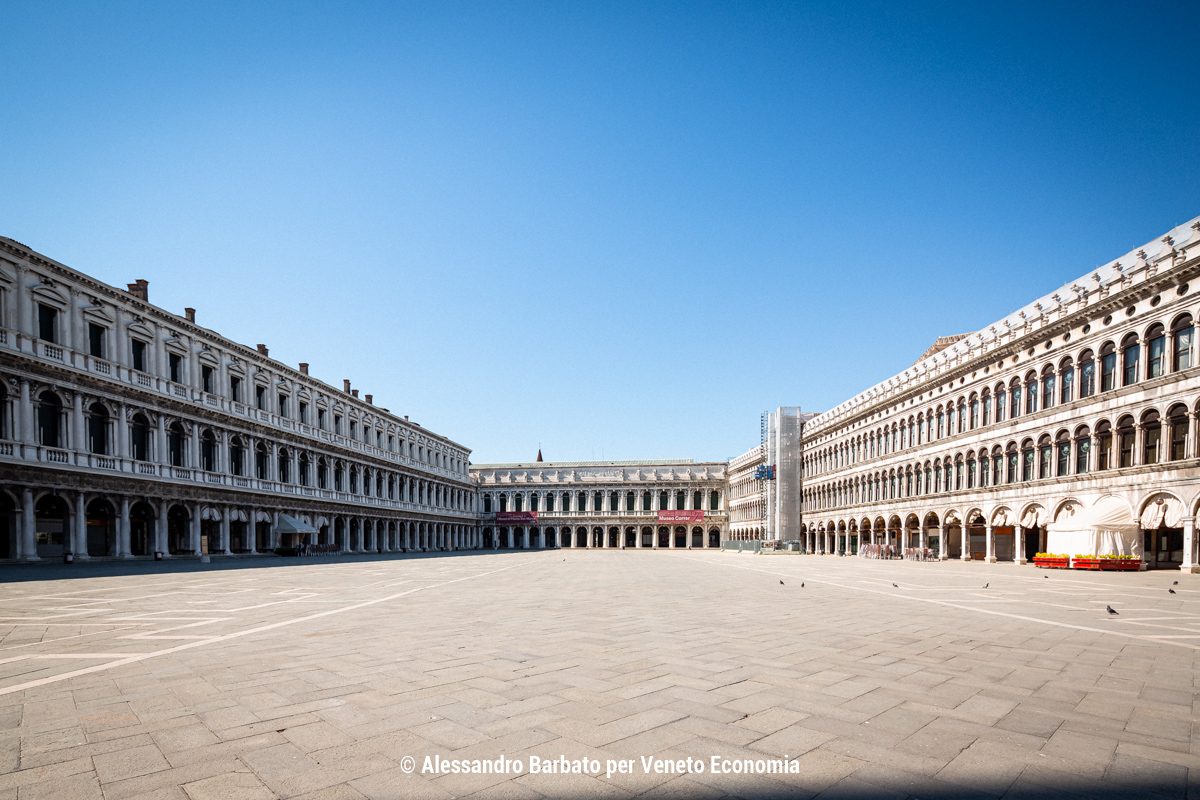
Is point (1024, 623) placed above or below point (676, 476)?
A: above

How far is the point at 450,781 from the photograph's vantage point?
12.0 feet

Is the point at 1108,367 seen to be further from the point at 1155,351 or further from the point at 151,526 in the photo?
the point at 151,526

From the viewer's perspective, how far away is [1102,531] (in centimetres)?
2631

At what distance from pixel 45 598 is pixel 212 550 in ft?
89.9

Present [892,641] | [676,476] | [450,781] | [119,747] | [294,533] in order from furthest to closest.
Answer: [676,476] → [294,533] → [892,641] → [119,747] → [450,781]

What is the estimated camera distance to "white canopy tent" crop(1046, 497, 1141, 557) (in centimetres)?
2630

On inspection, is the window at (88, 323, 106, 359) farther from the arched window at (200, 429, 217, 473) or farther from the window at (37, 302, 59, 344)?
the arched window at (200, 429, 217, 473)

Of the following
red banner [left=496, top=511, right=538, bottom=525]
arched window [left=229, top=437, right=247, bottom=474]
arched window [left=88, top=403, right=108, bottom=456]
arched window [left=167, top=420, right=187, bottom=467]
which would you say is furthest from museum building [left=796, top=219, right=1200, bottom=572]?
red banner [left=496, top=511, right=538, bottom=525]

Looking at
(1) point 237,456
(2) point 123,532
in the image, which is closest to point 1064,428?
(2) point 123,532

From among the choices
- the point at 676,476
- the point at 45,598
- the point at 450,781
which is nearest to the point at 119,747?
the point at 450,781

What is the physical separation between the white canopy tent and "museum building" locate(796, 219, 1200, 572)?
0.17 feet

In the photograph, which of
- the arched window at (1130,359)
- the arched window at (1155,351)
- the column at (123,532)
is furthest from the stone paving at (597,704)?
the column at (123,532)

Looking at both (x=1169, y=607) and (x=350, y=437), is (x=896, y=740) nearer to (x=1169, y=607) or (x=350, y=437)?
(x=1169, y=607)

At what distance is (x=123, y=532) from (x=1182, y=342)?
46.6 m
